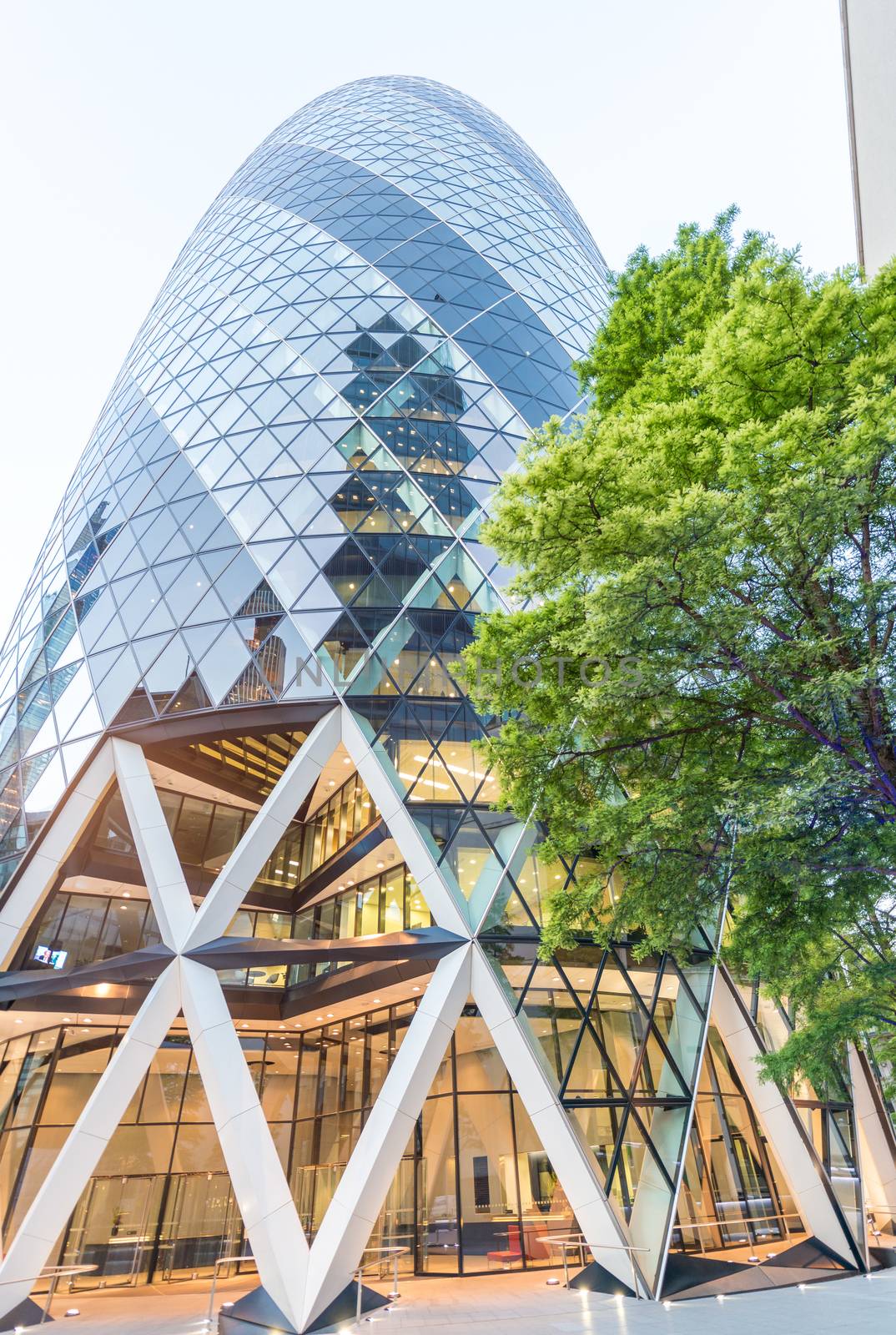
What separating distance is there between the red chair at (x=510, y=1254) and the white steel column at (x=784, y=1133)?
580 centimetres

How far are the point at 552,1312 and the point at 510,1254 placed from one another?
16.3ft

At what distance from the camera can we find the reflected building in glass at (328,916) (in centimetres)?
1408

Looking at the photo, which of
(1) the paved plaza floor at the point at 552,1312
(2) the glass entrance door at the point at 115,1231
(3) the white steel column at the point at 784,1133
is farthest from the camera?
(2) the glass entrance door at the point at 115,1231

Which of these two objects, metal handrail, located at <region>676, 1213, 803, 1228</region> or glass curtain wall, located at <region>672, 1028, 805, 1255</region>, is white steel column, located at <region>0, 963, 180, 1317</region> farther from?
glass curtain wall, located at <region>672, 1028, 805, 1255</region>

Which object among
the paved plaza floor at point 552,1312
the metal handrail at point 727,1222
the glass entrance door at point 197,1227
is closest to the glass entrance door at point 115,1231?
the glass entrance door at point 197,1227

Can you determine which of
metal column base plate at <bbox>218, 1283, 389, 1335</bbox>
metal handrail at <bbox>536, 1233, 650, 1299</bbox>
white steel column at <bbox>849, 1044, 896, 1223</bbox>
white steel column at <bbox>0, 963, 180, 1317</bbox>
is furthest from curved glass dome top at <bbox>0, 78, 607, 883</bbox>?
white steel column at <bbox>849, 1044, 896, 1223</bbox>

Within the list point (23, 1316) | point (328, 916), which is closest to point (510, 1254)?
point (23, 1316)

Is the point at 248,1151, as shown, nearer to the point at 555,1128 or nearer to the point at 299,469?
the point at 555,1128

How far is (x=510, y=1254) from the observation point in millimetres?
15594

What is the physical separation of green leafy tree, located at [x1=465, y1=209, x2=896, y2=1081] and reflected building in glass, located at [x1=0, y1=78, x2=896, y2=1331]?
5.95 metres

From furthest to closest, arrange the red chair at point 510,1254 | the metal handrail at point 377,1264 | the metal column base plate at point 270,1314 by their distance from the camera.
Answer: the red chair at point 510,1254 → the metal handrail at point 377,1264 → the metal column base plate at point 270,1314

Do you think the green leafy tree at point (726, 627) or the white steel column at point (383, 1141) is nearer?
the green leafy tree at point (726, 627)

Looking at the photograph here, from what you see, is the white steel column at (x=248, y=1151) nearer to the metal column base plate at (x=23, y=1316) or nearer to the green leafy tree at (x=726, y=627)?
the metal column base plate at (x=23, y=1316)

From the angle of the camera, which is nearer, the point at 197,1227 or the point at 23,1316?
the point at 23,1316
